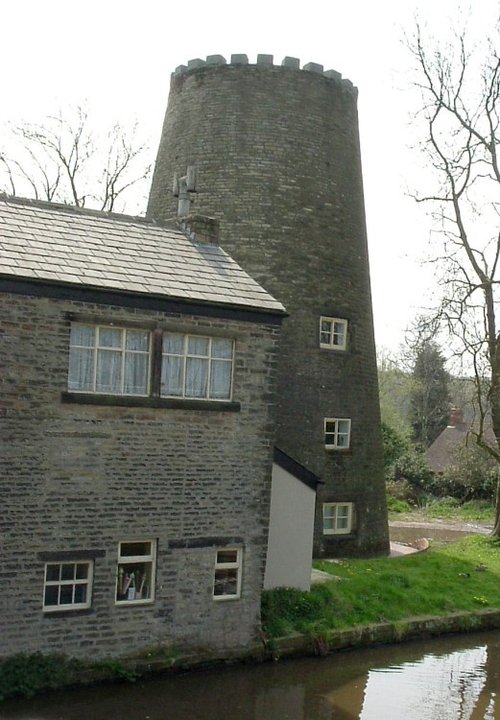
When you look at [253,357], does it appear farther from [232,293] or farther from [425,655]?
[425,655]

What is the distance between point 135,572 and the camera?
47.4ft

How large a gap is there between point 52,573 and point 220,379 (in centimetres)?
419

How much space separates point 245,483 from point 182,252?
439 cm

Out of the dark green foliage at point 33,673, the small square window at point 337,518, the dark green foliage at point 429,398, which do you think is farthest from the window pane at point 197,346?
the dark green foliage at point 429,398

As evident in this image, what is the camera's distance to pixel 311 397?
22.4m

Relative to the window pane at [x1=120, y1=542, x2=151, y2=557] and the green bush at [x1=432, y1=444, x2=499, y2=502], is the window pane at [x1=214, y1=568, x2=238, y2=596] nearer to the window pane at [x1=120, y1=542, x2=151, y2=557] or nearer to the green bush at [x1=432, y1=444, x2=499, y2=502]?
the window pane at [x1=120, y1=542, x2=151, y2=557]

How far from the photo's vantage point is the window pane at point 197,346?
14922 millimetres

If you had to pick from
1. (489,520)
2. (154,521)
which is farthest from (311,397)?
(489,520)

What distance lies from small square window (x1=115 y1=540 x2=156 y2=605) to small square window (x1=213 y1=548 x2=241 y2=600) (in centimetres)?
127

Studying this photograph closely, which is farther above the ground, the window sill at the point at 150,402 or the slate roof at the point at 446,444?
the window sill at the point at 150,402

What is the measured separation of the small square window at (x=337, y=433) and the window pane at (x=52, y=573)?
10473 millimetres

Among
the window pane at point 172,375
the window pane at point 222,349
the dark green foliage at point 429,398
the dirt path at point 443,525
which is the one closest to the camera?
the window pane at point 172,375

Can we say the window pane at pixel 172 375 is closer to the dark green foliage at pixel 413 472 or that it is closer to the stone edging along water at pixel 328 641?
the stone edging along water at pixel 328 641

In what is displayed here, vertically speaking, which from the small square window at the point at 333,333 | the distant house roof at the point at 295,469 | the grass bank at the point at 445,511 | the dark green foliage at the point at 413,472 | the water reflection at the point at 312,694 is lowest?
the grass bank at the point at 445,511
